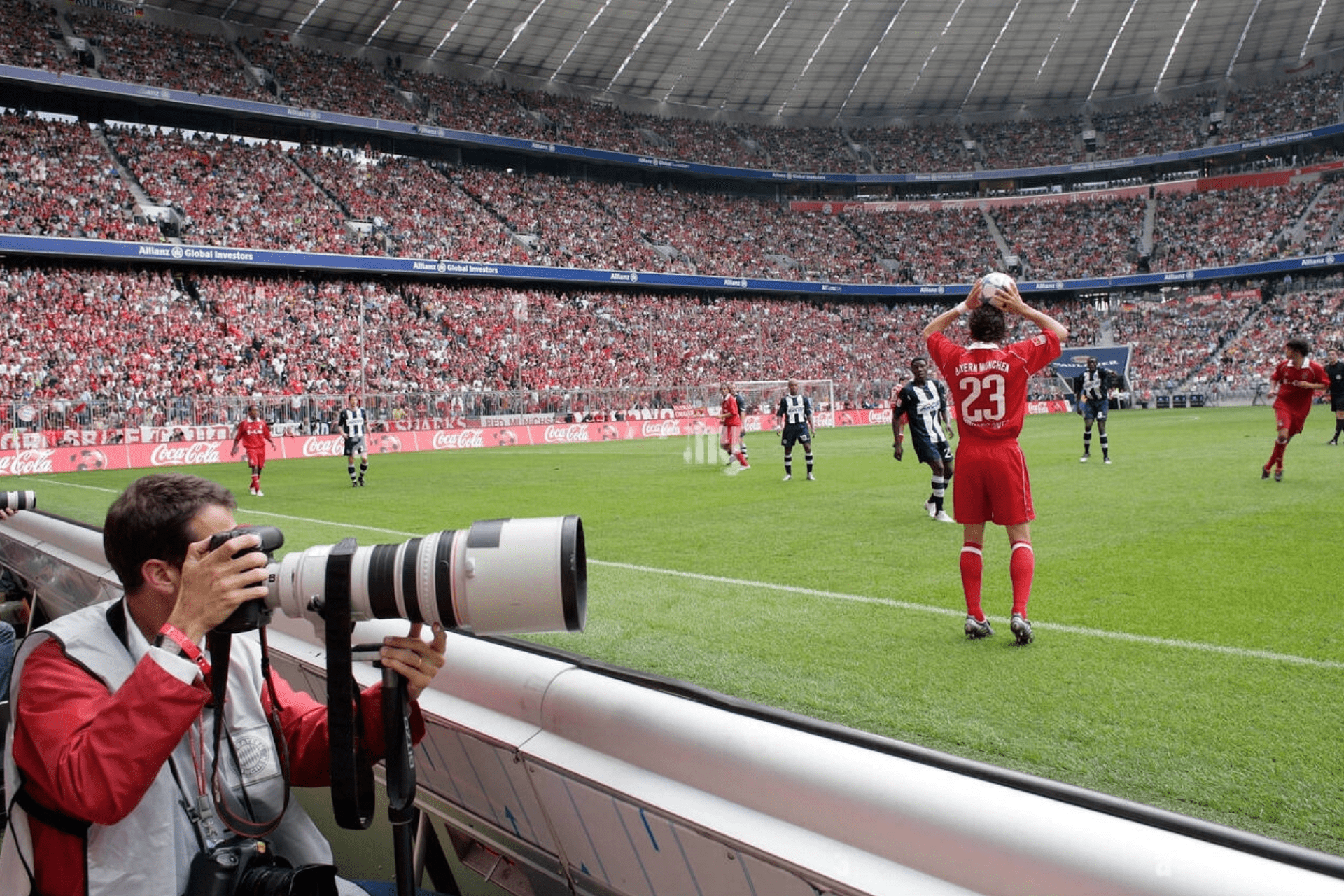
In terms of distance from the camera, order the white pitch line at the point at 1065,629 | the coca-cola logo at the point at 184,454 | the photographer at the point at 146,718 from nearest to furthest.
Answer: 1. the photographer at the point at 146,718
2. the white pitch line at the point at 1065,629
3. the coca-cola logo at the point at 184,454

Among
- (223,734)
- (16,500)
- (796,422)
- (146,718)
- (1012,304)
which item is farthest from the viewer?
Result: (796,422)

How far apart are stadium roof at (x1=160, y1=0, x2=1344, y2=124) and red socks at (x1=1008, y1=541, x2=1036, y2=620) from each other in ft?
147

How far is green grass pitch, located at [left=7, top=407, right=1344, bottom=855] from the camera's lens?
11.6ft

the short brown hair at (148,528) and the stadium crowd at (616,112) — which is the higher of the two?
the stadium crowd at (616,112)

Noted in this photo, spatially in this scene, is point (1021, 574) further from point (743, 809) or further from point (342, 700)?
point (342, 700)

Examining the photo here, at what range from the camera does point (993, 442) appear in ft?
17.4

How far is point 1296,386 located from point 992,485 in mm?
9308

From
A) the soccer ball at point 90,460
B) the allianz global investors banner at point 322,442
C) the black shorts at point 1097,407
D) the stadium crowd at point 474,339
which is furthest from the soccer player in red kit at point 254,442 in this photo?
the black shorts at point 1097,407

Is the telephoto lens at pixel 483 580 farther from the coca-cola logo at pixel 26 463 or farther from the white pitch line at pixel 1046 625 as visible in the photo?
the coca-cola logo at pixel 26 463

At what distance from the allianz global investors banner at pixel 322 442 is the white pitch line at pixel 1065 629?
15400 millimetres

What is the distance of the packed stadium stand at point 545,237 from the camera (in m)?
31.9

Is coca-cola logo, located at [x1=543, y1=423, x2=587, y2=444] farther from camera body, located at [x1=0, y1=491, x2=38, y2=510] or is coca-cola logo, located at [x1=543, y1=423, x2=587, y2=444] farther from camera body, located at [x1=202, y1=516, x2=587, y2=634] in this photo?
camera body, located at [x1=202, y1=516, x2=587, y2=634]

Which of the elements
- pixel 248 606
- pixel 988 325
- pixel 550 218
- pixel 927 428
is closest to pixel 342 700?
pixel 248 606

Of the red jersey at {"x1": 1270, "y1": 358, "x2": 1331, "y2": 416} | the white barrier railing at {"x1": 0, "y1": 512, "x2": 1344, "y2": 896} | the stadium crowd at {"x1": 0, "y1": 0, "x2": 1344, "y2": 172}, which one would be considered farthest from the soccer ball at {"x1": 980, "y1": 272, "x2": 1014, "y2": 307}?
the stadium crowd at {"x1": 0, "y1": 0, "x2": 1344, "y2": 172}
